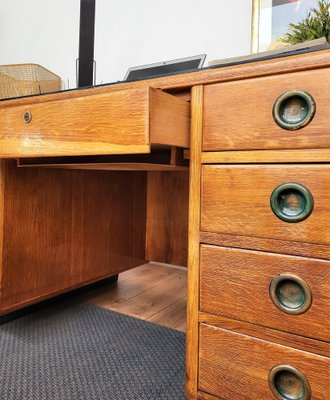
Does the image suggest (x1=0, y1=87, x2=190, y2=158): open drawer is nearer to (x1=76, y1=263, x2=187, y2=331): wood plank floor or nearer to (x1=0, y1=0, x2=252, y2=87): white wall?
(x1=76, y1=263, x2=187, y2=331): wood plank floor

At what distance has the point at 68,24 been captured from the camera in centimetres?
195

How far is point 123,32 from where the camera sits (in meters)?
1.71

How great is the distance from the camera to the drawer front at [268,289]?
19.7 inches

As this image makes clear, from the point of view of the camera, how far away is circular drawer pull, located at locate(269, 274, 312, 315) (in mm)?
508

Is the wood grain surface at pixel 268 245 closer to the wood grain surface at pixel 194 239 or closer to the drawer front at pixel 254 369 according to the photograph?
the wood grain surface at pixel 194 239

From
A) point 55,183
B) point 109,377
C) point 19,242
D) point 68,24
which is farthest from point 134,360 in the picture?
point 68,24

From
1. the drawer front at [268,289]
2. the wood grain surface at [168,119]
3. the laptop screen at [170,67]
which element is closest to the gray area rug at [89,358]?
the drawer front at [268,289]

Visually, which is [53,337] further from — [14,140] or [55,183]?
[14,140]

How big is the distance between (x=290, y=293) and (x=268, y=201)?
15 centimetres

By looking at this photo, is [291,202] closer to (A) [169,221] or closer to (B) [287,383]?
(B) [287,383]

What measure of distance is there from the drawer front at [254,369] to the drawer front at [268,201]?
0.60 ft

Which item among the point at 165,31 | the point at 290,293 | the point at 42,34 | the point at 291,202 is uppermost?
the point at 42,34

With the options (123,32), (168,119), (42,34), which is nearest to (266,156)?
(168,119)

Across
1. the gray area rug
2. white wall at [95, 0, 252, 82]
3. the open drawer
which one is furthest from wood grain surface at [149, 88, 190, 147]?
white wall at [95, 0, 252, 82]
